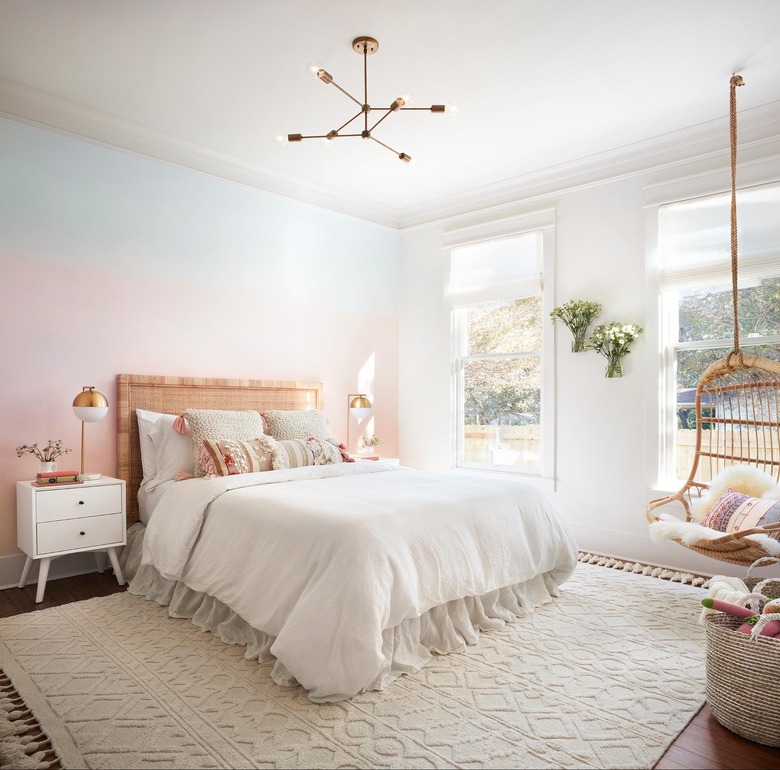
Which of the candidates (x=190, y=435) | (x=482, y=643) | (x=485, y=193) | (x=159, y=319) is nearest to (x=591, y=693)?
(x=482, y=643)

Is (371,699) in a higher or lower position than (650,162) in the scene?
lower

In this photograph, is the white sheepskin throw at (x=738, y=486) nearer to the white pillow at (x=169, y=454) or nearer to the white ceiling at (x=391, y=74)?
the white ceiling at (x=391, y=74)

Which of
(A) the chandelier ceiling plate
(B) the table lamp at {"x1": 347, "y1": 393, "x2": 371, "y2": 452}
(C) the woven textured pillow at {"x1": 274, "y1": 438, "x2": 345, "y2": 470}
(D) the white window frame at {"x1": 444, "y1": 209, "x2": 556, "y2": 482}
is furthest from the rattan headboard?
(A) the chandelier ceiling plate

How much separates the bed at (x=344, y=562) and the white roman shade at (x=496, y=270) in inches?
79.9

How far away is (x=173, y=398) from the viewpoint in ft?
13.4

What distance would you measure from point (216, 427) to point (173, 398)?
1.76 feet

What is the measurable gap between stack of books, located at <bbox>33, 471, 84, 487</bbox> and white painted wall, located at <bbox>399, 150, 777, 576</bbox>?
3.30 m

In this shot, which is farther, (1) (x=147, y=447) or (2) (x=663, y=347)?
(2) (x=663, y=347)

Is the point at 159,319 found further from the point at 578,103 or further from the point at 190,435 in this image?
the point at 578,103

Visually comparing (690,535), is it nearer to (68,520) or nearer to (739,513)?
(739,513)

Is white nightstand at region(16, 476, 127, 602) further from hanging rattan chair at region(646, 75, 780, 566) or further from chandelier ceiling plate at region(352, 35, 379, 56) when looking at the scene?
hanging rattan chair at region(646, 75, 780, 566)

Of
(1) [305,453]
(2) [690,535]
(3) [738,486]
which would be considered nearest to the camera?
(2) [690,535]

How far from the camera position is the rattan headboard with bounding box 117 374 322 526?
12.5ft

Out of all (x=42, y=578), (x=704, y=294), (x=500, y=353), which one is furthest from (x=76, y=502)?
(x=704, y=294)
